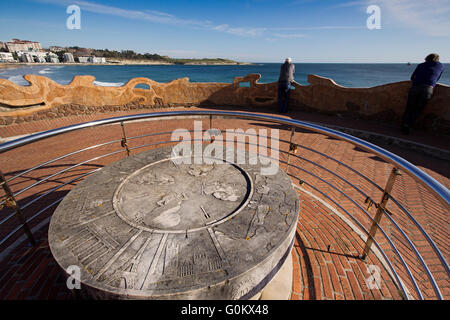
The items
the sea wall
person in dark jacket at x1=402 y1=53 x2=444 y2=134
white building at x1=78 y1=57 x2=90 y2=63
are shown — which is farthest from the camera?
white building at x1=78 y1=57 x2=90 y2=63

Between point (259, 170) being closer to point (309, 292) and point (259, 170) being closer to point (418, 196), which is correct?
point (309, 292)

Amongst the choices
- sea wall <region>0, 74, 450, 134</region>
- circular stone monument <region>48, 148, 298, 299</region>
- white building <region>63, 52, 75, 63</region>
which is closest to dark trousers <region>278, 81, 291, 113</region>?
sea wall <region>0, 74, 450, 134</region>

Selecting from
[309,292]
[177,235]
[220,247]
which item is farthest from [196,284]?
[309,292]

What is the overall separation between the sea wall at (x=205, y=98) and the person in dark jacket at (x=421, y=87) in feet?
1.66

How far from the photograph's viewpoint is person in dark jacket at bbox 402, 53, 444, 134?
7.07 metres

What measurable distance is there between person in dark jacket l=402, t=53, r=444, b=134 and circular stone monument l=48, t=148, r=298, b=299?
7.80 meters

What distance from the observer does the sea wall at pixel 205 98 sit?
8.01m

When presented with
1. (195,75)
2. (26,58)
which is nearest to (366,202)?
(195,75)

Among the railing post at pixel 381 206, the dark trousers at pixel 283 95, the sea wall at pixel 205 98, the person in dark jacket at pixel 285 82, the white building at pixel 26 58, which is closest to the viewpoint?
the railing post at pixel 381 206

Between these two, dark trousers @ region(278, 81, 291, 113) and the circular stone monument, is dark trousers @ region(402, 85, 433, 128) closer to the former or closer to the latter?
dark trousers @ region(278, 81, 291, 113)

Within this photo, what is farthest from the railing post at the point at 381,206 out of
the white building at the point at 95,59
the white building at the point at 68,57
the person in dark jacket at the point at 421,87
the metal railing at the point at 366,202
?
the white building at the point at 95,59

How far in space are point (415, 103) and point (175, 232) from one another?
31.9 ft

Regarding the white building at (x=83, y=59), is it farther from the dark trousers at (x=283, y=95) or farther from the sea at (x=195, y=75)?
the dark trousers at (x=283, y=95)
